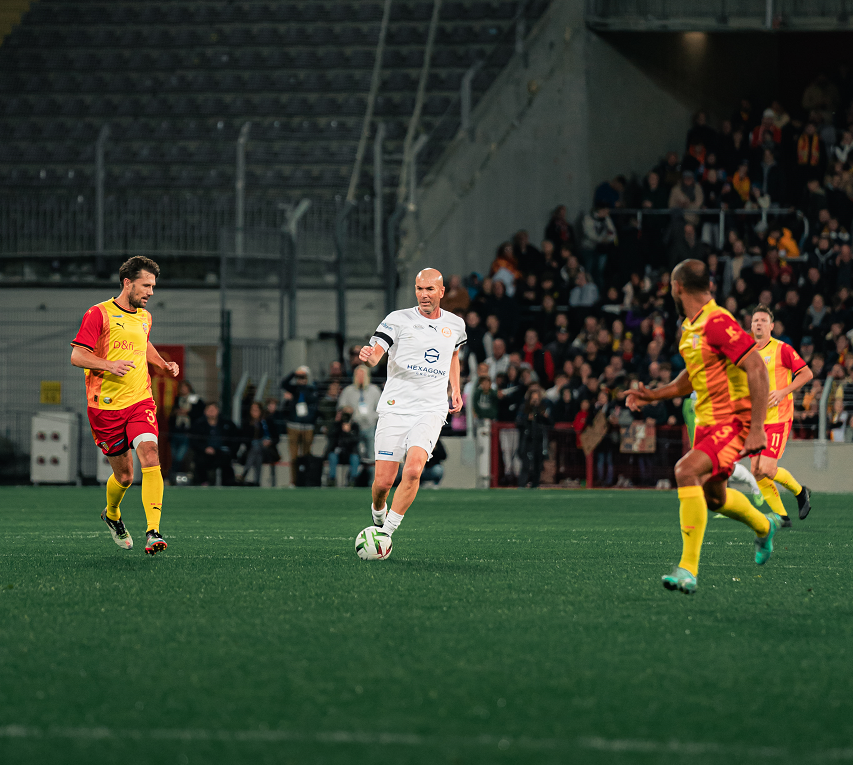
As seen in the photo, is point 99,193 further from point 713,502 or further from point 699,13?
point 713,502

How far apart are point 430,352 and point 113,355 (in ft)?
7.48

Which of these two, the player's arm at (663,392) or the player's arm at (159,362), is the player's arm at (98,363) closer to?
the player's arm at (159,362)

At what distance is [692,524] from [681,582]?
0.33 m

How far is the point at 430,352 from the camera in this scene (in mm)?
9539

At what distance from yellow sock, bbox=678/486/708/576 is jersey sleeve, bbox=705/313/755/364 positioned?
754 mm

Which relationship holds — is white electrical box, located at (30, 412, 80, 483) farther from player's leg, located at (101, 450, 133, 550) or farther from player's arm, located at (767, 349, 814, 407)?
player's arm, located at (767, 349, 814, 407)

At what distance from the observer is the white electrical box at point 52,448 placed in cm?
2214

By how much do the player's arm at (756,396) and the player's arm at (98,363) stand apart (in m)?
4.24

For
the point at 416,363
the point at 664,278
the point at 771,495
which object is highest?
the point at 664,278

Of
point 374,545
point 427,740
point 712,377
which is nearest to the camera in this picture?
point 427,740

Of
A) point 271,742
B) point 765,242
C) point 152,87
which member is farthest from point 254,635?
point 152,87

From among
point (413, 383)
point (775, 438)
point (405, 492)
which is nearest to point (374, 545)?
point (405, 492)

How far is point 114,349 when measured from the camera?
9.60 metres

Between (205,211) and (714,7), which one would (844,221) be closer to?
(714,7)
